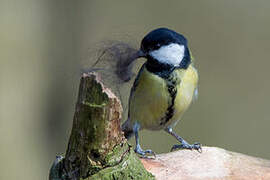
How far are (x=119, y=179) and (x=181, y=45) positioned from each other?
1100 millimetres

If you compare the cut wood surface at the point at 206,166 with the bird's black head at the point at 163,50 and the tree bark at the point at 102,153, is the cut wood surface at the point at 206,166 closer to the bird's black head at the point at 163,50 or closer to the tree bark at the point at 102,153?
the tree bark at the point at 102,153

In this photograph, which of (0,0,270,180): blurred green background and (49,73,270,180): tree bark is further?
(0,0,270,180): blurred green background

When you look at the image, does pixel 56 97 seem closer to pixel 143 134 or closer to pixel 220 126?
pixel 143 134

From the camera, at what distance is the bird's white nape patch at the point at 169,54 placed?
226cm

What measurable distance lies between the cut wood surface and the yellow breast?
67 centimetres

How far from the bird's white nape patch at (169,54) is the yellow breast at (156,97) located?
0.20ft

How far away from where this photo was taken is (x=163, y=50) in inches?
88.7

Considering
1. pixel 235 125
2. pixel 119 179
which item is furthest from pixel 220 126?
pixel 119 179

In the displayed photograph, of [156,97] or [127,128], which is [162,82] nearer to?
[156,97]

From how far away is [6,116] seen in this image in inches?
139

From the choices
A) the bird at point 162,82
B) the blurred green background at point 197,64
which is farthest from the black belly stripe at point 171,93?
the blurred green background at point 197,64

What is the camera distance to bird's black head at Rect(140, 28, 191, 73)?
2.22 meters

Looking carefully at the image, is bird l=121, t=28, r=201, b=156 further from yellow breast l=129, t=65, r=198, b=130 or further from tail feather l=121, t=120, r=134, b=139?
tail feather l=121, t=120, r=134, b=139

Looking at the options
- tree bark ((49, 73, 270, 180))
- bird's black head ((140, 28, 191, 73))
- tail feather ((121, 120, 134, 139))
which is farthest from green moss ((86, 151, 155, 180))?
tail feather ((121, 120, 134, 139))
